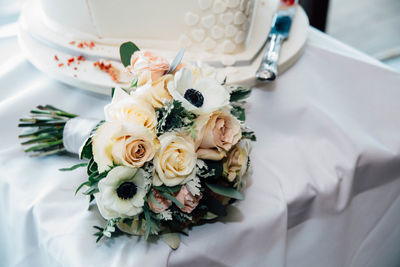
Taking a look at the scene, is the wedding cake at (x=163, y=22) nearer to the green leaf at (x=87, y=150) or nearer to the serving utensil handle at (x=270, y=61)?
the serving utensil handle at (x=270, y=61)

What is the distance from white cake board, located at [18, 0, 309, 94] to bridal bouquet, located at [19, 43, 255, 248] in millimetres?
205

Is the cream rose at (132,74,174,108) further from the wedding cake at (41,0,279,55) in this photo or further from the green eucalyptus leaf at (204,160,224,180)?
the wedding cake at (41,0,279,55)

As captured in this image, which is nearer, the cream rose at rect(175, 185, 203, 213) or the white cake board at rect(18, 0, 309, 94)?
the cream rose at rect(175, 185, 203, 213)

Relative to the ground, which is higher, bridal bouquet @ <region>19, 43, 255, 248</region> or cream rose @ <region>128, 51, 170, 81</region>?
cream rose @ <region>128, 51, 170, 81</region>

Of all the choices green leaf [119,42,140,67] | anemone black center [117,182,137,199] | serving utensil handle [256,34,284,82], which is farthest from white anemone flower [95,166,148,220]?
serving utensil handle [256,34,284,82]

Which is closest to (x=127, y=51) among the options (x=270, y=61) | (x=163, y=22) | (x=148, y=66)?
(x=148, y=66)

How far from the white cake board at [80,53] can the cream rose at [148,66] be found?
0.62ft

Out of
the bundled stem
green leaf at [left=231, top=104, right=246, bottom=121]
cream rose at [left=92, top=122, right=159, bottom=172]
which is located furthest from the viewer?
the bundled stem

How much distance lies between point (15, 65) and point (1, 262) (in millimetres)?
456

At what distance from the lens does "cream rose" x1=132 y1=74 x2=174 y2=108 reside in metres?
0.55

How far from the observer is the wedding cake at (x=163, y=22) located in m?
0.79

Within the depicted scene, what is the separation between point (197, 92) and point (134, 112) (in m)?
0.10

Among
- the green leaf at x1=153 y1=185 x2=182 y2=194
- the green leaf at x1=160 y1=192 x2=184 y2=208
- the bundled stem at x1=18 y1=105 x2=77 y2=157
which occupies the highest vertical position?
the green leaf at x1=153 y1=185 x2=182 y2=194

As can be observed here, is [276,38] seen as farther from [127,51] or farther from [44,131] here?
[44,131]
